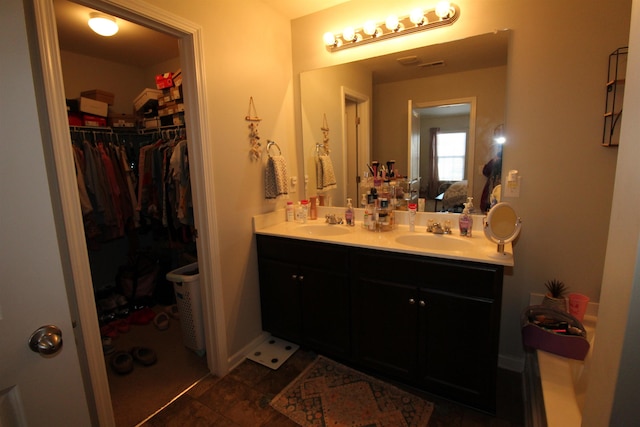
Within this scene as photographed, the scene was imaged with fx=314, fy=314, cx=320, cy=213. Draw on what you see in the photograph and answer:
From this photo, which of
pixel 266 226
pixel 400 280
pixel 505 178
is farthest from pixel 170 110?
pixel 505 178

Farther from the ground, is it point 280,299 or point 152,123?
point 152,123

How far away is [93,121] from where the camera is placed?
9.75 ft

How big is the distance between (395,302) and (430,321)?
207 millimetres

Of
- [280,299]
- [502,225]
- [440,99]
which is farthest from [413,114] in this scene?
[280,299]

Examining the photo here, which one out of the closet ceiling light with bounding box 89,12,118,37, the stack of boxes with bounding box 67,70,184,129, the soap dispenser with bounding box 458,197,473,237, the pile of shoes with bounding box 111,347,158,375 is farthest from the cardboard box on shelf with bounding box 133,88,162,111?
the soap dispenser with bounding box 458,197,473,237

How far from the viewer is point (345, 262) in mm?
1939

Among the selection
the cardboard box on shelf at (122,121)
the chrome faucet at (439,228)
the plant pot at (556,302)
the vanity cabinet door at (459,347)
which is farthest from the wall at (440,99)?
the cardboard box on shelf at (122,121)

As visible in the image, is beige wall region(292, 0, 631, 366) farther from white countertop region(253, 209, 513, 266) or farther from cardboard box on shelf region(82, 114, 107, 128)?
cardboard box on shelf region(82, 114, 107, 128)

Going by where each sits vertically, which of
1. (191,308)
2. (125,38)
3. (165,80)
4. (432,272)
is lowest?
(191,308)

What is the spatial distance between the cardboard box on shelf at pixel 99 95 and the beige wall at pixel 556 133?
118 inches

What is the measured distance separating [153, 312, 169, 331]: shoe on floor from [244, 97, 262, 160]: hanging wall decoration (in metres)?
1.62

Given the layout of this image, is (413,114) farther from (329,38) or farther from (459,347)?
(459,347)

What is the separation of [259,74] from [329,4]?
28.7 inches

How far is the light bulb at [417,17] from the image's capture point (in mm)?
1979
